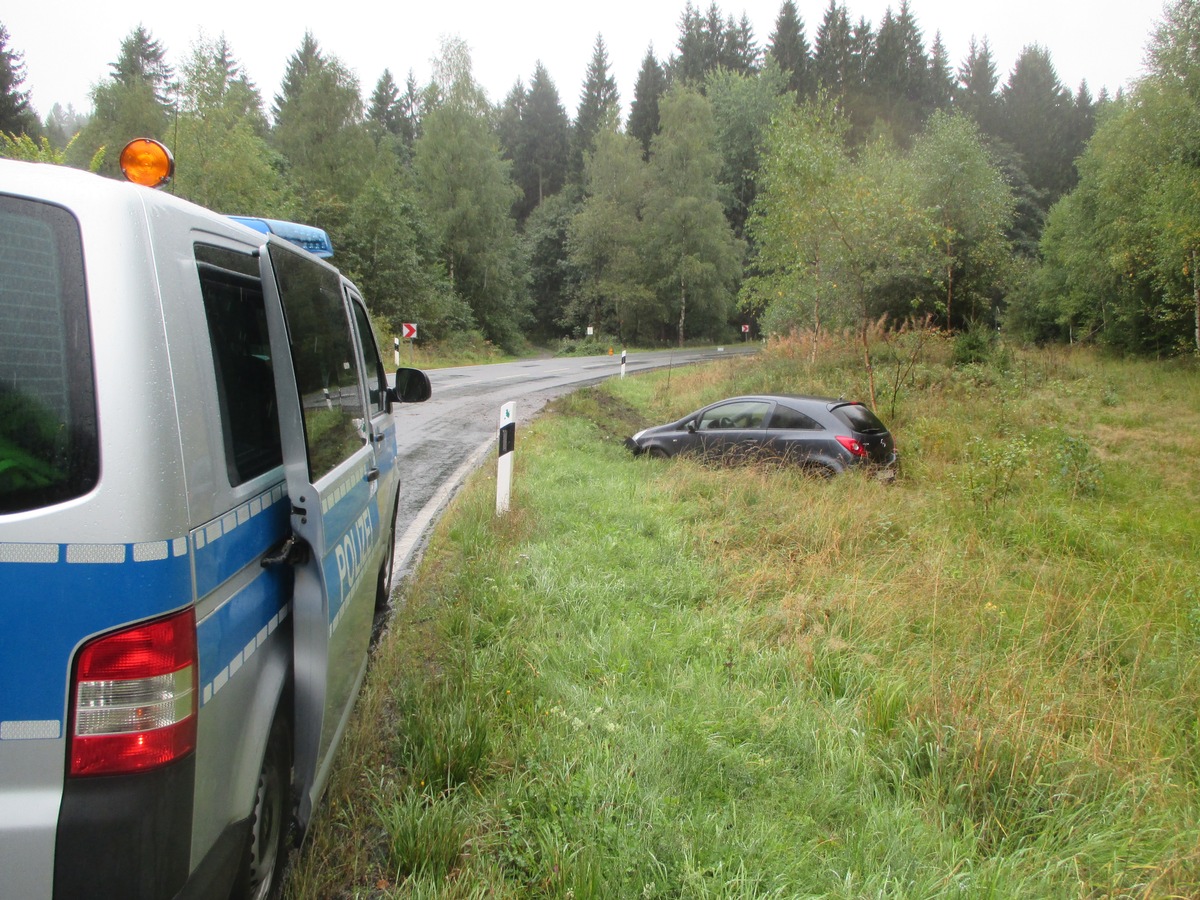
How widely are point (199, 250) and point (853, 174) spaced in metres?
18.0

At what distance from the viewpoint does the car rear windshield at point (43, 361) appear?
1508mm

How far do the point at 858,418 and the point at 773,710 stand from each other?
674cm

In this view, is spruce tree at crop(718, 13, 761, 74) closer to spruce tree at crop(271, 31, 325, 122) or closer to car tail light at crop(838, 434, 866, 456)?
spruce tree at crop(271, 31, 325, 122)

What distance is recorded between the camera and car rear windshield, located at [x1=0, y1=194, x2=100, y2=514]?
4.95 feet

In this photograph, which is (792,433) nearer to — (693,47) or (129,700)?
(129,700)

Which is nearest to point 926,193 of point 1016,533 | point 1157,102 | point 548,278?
point 1157,102

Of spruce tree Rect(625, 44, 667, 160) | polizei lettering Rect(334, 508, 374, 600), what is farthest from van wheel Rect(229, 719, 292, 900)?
spruce tree Rect(625, 44, 667, 160)

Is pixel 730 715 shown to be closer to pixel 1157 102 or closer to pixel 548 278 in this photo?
pixel 1157 102

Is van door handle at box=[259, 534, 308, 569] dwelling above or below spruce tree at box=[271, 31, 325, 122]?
below

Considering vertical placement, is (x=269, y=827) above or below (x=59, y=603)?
below

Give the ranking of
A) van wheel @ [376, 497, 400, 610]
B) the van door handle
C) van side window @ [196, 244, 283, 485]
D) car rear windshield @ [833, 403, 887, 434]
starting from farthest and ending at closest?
car rear windshield @ [833, 403, 887, 434]
van wheel @ [376, 497, 400, 610]
the van door handle
van side window @ [196, 244, 283, 485]

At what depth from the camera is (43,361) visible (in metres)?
1.55

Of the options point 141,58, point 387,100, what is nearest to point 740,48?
point 387,100

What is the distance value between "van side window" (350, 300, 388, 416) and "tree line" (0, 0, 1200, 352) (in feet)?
5.94
